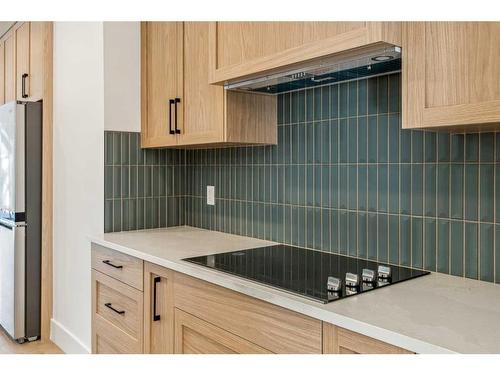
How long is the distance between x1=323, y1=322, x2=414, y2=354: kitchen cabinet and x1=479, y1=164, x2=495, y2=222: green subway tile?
0.64 meters

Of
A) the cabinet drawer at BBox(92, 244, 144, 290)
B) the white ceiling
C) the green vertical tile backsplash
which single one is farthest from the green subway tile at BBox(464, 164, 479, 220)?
the white ceiling

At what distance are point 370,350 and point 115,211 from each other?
67.5 inches

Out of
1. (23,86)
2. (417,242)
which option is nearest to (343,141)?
(417,242)

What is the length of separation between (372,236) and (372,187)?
0.18 meters

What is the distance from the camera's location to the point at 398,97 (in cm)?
171

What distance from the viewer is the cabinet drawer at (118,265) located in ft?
6.61

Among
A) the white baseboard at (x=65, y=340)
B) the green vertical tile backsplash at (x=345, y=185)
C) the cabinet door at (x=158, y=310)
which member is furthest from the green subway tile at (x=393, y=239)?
the white baseboard at (x=65, y=340)

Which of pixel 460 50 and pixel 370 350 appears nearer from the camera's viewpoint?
pixel 370 350

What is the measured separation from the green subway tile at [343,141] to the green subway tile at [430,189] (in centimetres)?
35

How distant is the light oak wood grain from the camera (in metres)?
1.28

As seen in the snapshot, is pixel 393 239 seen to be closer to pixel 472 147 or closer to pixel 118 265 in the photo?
pixel 472 147

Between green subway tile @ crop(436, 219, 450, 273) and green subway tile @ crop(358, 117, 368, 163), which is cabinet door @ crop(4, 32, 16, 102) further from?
green subway tile @ crop(436, 219, 450, 273)
